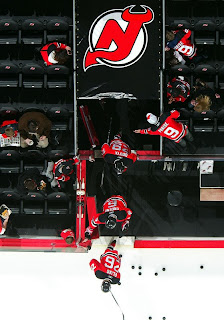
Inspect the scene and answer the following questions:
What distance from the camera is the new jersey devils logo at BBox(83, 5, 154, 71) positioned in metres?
6.10

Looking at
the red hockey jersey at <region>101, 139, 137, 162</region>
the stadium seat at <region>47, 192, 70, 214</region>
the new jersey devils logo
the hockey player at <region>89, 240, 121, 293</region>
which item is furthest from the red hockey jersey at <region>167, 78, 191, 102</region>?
the hockey player at <region>89, 240, 121, 293</region>

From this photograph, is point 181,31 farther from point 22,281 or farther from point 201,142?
point 22,281

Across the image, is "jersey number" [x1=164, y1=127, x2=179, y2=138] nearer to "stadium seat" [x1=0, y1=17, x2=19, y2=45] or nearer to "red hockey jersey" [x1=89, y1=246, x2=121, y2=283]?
"red hockey jersey" [x1=89, y1=246, x2=121, y2=283]

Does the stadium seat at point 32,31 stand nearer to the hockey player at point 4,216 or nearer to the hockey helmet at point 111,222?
the hockey player at point 4,216

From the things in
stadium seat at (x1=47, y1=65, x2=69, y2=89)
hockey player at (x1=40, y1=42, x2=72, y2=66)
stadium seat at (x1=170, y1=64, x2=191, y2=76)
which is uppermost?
hockey player at (x1=40, y1=42, x2=72, y2=66)

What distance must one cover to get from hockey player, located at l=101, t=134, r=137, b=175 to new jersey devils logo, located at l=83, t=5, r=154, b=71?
3.78 ft

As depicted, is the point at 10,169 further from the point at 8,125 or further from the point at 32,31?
the point at 32,31

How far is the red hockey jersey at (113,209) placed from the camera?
6203 millimetres

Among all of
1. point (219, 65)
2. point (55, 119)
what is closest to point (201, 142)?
point (219, 65)

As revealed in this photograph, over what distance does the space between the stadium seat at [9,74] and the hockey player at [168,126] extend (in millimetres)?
2000

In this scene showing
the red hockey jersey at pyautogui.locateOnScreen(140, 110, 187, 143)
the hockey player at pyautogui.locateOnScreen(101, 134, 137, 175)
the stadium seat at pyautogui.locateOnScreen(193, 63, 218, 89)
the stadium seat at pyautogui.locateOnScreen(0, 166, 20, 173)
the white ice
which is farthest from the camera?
the white ice

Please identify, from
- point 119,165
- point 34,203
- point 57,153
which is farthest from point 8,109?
point 119,165

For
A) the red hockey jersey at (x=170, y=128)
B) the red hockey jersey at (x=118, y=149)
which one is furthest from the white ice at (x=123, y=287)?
the red hockey jersey at (x=170, y=128)

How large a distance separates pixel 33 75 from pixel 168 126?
2.14 metres
